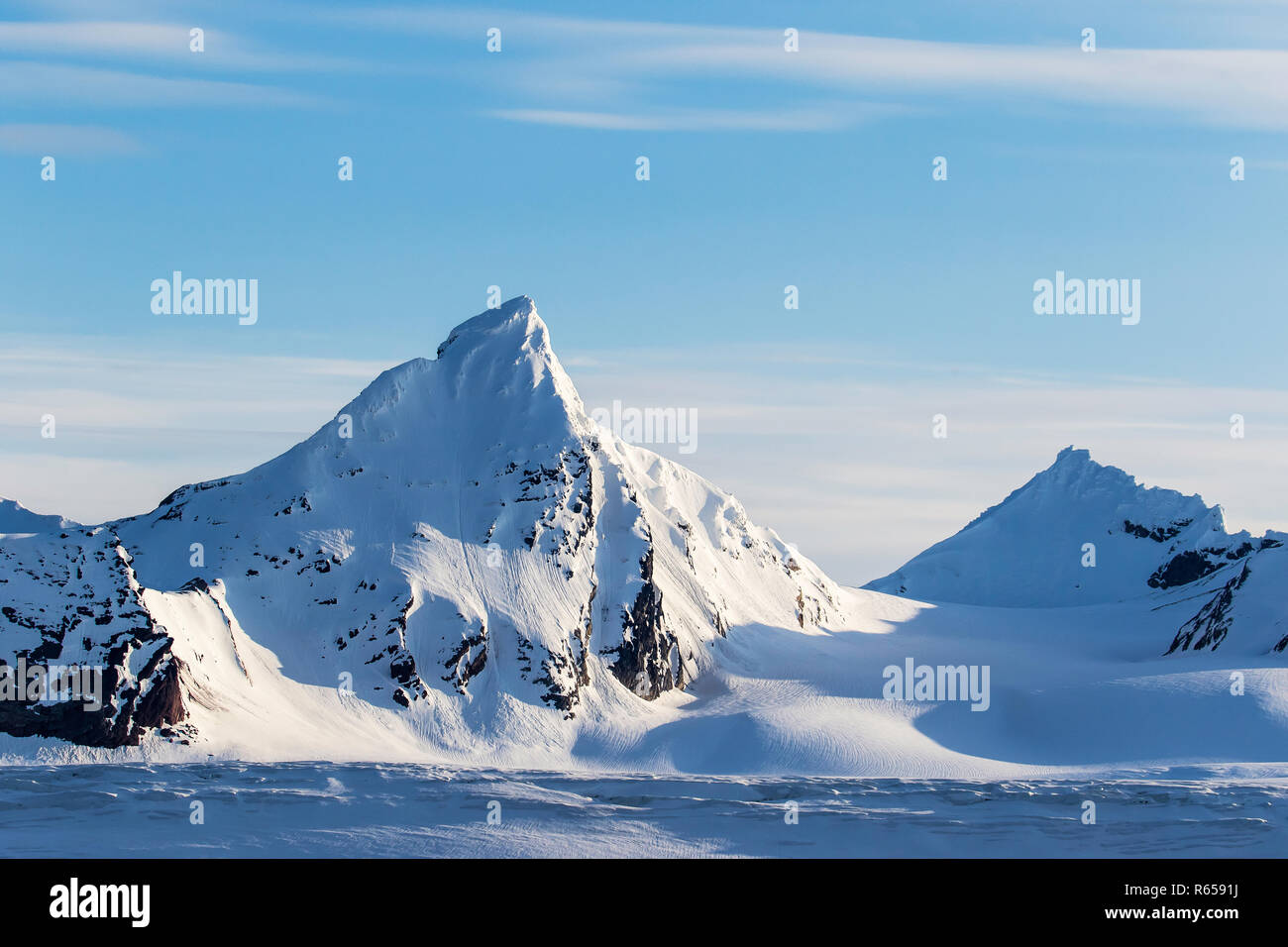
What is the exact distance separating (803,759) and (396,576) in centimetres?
3923

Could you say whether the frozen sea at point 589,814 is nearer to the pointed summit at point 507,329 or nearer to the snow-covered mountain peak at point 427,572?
the snow-covered mountain peak at point 427,572

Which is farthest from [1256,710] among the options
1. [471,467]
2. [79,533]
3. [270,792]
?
[79,533]

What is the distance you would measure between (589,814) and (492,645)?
2521 centimetres

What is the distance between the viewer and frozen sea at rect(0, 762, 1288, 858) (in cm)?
11606

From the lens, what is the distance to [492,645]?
14538 cm

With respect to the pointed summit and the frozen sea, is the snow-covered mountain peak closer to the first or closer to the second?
the pointed summit

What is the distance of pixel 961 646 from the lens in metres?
189

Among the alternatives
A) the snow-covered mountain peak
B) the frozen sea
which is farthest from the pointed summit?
the frozen sea

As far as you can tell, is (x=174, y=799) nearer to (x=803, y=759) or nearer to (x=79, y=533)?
(x=79, y=533)

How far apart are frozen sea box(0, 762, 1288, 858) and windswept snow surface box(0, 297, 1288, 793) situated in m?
1.08

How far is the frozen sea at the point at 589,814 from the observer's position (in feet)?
381

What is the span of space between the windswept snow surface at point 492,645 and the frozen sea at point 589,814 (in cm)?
108

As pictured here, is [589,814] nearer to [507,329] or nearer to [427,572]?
[427,572]

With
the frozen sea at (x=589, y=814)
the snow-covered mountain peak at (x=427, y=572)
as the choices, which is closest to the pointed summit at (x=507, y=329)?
the snow-covered mountain peak at (x=427, y=572)
